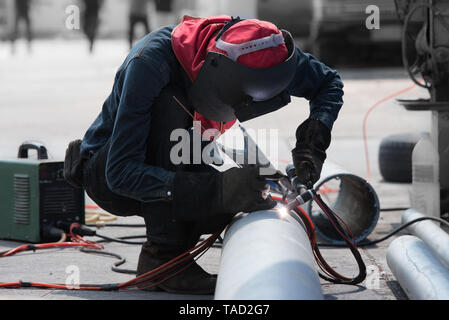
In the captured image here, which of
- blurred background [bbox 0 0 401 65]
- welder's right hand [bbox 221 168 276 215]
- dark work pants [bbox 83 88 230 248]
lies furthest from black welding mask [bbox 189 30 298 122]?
blurred background [bbox 0 0 401 65]

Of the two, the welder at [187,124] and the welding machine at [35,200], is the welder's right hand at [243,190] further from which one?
the welding machine at [35,200]

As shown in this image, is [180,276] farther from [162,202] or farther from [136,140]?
[136,140]

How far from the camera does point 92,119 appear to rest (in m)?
10.1

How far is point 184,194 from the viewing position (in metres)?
3.11

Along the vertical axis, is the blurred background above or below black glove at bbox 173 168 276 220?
below

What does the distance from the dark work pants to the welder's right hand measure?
269 mm

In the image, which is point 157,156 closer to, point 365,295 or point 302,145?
point 302,145

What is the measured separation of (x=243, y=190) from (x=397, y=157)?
3.37m

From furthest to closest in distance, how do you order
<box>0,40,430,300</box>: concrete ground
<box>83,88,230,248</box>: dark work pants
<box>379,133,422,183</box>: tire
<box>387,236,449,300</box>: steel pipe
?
<box>379,133,422,183</box>: tire < <box>0,40,430,300</box>: concrete ground < <box>83,88,230,248</box>: dark work pants < <box>387,236,449,300</box>: steel pipe

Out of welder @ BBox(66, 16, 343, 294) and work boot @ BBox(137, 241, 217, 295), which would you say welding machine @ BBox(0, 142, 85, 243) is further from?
work boot @ BBox(137, 241, 217, 295)

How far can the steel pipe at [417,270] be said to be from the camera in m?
2.96

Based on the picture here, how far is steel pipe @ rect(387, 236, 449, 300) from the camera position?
296 centimetres

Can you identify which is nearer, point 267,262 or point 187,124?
point 267,262

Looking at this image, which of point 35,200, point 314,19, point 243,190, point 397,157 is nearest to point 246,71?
point 243,190
